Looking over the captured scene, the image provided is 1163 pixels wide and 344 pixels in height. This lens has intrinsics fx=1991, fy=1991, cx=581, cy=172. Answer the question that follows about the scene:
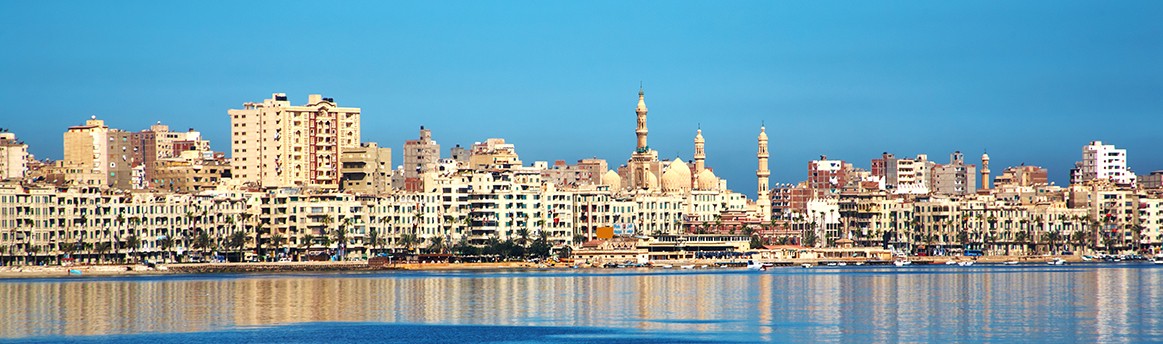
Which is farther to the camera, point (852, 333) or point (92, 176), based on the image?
point (92, 176)

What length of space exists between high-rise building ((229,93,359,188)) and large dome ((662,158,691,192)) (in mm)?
29973

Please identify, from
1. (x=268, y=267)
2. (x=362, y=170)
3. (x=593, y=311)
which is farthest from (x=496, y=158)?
(x=593, y=311)

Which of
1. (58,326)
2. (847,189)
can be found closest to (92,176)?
(847,189)

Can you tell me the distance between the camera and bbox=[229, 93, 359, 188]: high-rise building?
18725cm

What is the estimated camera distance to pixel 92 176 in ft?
591

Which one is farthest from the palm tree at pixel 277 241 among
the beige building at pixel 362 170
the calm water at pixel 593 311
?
the calm water at pixel 593 311

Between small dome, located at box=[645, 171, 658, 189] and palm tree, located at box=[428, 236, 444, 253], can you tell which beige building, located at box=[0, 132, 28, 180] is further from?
small dome, located at box=[645, 171, 658, 189]

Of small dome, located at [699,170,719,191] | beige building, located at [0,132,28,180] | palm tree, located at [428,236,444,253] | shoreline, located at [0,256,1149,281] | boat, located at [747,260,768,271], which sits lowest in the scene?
boat, located at [747,260,768,271]

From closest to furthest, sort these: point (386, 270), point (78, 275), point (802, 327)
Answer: point (802, 327)
point (78, 275)
point (386, 270)

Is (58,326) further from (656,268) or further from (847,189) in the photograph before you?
(847,189)

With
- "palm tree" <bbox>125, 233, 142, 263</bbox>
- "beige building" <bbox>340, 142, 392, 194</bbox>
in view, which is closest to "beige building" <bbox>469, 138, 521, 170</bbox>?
"beige building" <bbox>340, 142, 392, 194</bbox>

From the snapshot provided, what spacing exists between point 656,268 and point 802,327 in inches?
3442

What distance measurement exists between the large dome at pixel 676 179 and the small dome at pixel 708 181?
143cm

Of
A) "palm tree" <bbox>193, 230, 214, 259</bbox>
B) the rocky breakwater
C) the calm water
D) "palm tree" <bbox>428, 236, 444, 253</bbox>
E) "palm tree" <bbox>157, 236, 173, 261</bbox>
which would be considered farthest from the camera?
"palm tree" <bbox>428, 236, 444, 253</bbox>
